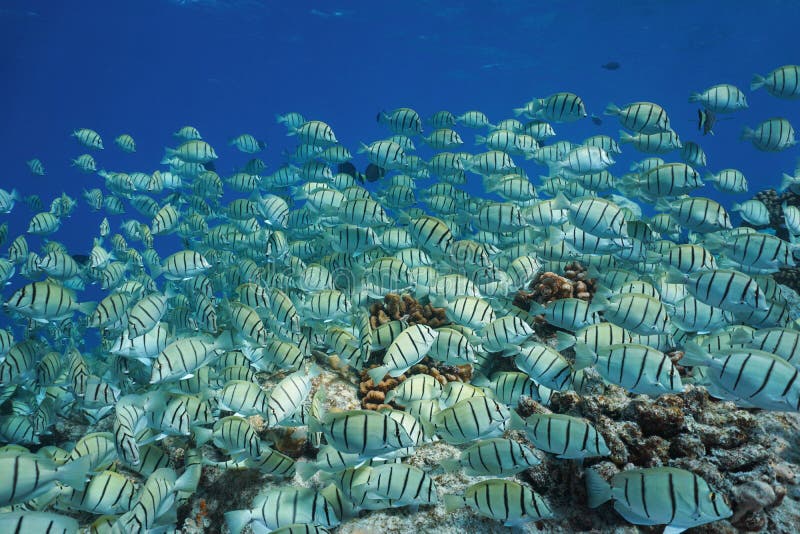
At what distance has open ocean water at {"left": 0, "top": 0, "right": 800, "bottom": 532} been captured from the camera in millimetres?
35219

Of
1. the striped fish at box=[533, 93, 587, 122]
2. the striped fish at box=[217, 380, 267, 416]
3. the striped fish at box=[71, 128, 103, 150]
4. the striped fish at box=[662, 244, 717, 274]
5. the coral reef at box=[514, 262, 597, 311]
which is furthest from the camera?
the striped fish at box=[71, 128, 103, 150]

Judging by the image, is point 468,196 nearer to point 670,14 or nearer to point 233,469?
point 233,469

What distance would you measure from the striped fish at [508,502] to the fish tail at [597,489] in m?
0.32

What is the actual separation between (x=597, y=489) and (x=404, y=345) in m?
1.75

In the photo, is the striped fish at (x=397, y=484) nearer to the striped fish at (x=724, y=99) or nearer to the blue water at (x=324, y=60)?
the striped fish at (x=724, y=99)

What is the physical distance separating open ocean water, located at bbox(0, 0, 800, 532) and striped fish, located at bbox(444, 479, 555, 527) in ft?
21.5

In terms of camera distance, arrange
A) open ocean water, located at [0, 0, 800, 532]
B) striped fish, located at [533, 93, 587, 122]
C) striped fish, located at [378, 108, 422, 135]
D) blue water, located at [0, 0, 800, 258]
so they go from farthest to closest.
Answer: blue water, located at [0, 0, 800, 258] → open ocean water, located at [0, 0, 800, 532] → striped fish, located at [378, 108, 422, 135] → striped fish, located at [533, 93, 587, 122]

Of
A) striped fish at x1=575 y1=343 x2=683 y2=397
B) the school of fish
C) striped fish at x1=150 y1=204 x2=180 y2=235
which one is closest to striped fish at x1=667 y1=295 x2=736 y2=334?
the school of fish

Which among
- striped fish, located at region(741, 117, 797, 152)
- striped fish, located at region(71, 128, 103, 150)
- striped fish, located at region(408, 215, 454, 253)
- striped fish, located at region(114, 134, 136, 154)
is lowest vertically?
striped fish, located at region(408, 215, 454, 253)

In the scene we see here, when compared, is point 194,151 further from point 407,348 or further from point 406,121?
point 407,348

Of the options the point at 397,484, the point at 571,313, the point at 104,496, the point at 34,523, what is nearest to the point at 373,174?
the point at 571,313

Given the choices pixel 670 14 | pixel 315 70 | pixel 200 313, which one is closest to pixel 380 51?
pixel 315 70

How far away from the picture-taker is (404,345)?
3.93 meters

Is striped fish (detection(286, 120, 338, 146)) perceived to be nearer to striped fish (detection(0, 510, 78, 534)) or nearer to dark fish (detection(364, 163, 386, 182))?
dark fish (detection(364, 163, 386, 182))
